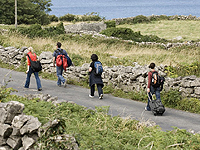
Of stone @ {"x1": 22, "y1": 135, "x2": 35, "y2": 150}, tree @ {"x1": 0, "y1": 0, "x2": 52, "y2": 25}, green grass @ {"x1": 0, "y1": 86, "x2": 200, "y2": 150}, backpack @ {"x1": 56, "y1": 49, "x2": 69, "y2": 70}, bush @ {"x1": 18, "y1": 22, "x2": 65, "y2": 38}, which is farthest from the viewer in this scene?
tree @ {"x1": 0, "y1": 0, "x2": 52, "y2": 25}

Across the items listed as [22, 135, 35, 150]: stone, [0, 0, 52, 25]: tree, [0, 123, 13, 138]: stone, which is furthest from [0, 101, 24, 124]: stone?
[0, 0, 52, 25]: tree

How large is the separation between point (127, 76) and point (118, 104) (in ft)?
7.69

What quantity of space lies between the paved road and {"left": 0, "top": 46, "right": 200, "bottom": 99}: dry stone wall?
3.25ft

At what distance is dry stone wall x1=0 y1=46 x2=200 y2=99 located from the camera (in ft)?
43.8

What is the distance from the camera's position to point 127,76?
50.0 feet

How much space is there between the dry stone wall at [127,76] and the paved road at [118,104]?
0.99 meters

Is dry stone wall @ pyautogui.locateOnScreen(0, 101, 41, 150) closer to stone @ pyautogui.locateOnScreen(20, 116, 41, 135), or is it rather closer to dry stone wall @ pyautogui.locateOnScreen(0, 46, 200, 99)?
stone @ pyautogui.locateOnScreen(20, 116, 41, 135)

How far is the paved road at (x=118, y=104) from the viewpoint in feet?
36.7

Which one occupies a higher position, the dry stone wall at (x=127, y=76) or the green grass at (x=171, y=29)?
the green grass at (x=171, y=29)

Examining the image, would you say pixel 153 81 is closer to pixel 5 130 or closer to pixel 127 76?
pixel 127 76

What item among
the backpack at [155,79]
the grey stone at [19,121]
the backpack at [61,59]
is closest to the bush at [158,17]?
the backpack at [61,59]

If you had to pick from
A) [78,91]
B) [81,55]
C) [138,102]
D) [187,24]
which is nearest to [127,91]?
[138,102]

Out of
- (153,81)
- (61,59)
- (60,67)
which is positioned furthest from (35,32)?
(153,81)

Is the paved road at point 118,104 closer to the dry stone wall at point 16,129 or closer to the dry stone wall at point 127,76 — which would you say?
the dry stone wall at point 127,76
